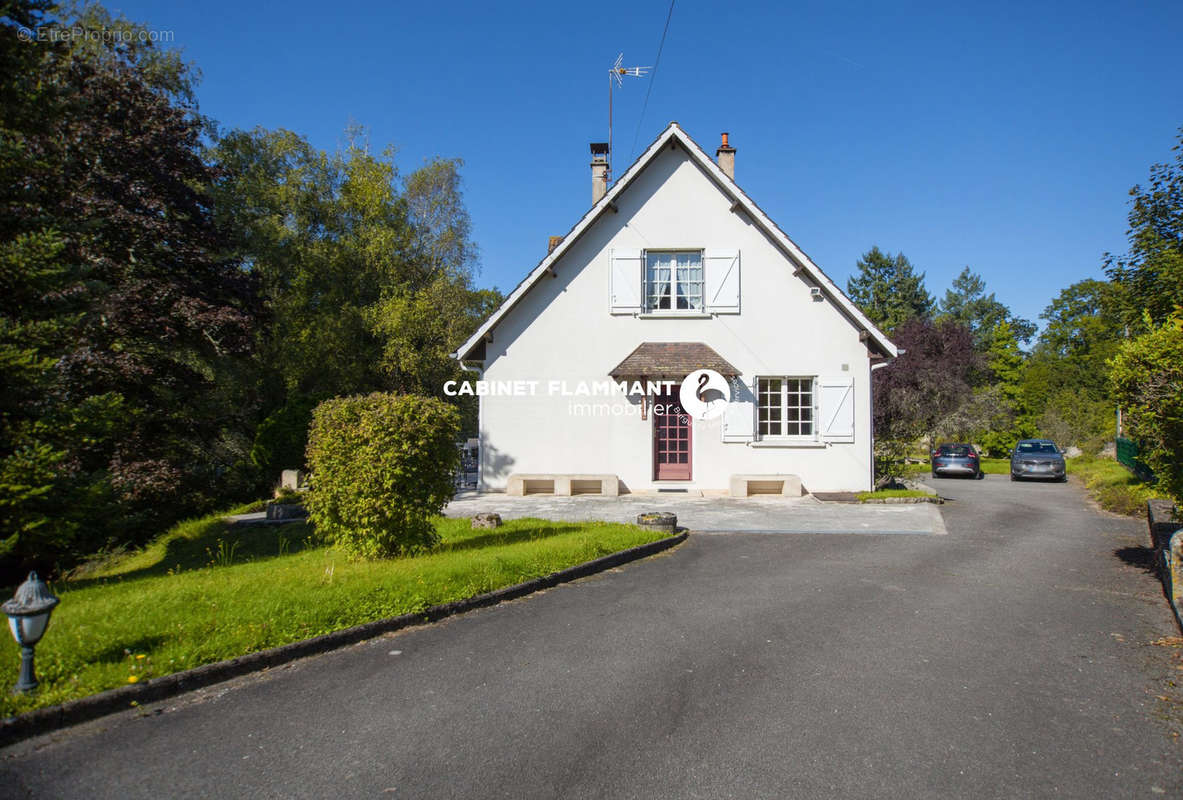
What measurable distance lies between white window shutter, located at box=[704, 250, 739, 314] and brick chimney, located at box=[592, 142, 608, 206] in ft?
12.9

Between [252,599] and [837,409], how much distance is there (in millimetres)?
13900

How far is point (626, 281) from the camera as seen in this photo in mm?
17531

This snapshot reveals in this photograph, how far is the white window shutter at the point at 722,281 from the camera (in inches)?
683

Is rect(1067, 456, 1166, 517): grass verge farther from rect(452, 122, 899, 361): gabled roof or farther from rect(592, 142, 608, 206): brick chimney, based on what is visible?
rect(592, 142, 608, 206): brick chimney

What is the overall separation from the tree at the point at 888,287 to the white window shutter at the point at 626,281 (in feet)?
175

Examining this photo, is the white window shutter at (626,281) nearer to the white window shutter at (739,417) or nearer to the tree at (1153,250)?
the white window shutter at (739,417)

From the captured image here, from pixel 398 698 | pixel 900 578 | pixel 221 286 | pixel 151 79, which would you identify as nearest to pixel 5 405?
pixel 398 698

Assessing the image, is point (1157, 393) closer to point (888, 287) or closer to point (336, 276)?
point (336, 276)

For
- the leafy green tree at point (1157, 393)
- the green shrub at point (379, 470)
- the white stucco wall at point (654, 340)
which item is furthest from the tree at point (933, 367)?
the green shrub at point (379, 470)

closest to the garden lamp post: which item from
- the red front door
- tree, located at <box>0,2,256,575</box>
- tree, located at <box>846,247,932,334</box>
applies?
tree, located at <box>0,2,256,575</box>

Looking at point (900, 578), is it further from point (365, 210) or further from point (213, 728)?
point (365, 210)

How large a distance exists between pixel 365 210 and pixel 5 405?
20506mm

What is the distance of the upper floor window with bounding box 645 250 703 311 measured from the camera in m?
17.7

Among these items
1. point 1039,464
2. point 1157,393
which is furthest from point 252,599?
point 1039,464
